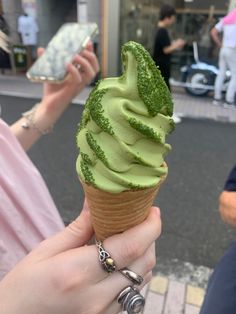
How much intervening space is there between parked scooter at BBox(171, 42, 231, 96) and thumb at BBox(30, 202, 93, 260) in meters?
7.52

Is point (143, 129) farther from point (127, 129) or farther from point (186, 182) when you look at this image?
point (186, 182)

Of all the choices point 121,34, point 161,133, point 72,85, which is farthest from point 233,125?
point 161,133

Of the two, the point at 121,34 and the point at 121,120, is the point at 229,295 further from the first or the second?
the point at 121,34

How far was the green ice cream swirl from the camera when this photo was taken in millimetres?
848

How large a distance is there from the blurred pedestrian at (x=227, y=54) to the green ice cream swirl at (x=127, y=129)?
259 inches

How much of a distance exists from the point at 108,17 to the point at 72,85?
729 cm

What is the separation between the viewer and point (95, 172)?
0.85 meters

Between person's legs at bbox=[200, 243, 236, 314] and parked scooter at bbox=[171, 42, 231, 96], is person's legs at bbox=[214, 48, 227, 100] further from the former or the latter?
person's legs at bbox=[200, 243, 236, 314]

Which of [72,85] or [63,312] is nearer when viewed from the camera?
[63,312]

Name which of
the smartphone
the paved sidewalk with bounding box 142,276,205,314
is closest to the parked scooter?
the smartphone

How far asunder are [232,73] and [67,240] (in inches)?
280

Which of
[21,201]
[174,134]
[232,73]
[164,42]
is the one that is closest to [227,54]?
[232,73]

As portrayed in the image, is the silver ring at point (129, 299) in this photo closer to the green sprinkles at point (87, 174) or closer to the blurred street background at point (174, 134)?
the green sprinkles at point (87, 174)

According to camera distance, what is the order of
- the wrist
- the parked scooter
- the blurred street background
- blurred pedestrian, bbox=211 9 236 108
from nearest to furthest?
the wrist
the blurred street background
blurred pedestrian, bbox=211 9 236 108
the parked scooter
